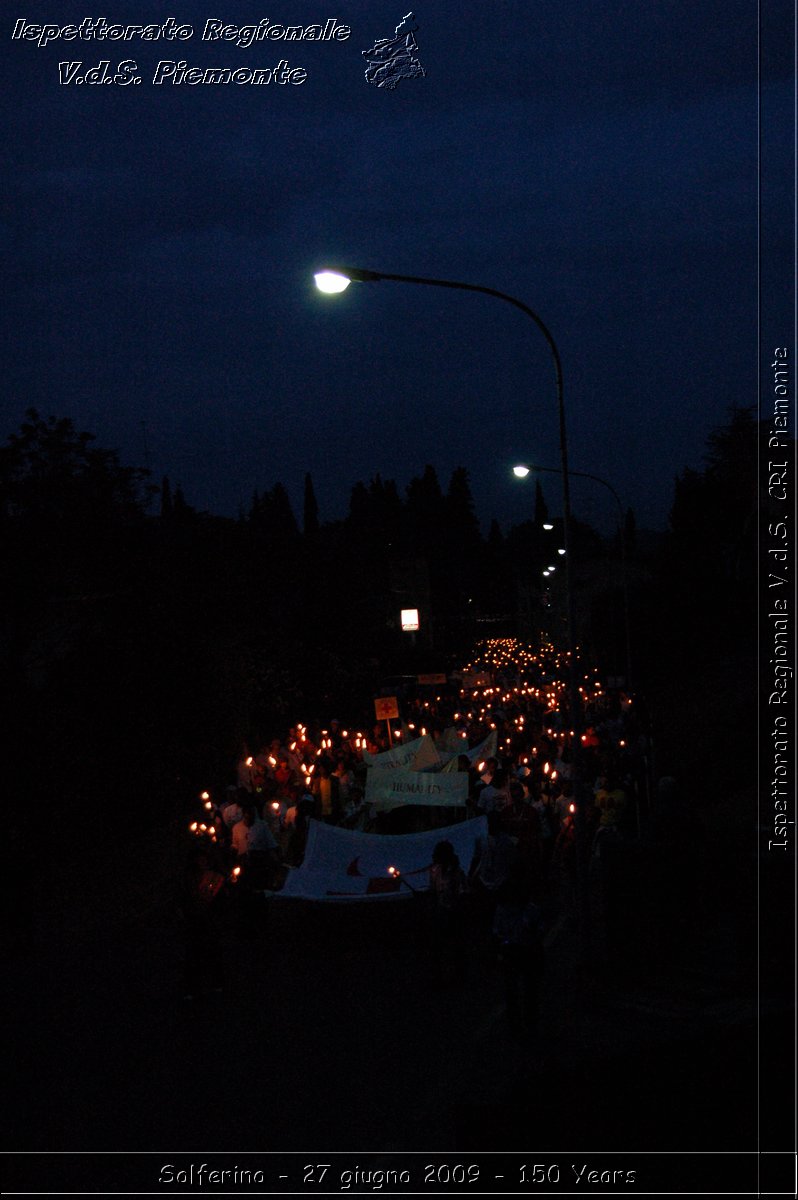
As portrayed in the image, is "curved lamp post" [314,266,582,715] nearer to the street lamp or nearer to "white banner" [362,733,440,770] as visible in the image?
the street lamp

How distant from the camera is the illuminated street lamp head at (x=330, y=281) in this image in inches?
415

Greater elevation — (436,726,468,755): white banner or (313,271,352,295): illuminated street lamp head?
(313,271,352,295): illuminated street lamp head

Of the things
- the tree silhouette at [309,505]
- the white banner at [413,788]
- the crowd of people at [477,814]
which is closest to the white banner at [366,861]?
the crowd of people at [477,814]

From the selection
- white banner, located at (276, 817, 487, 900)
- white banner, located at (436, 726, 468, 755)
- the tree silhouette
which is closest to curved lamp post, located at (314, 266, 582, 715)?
white banner, located at (276, 817, 487, 900)

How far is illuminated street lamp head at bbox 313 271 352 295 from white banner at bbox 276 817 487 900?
289 inches

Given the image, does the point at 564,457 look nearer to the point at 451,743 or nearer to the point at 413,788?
the point at 413,788

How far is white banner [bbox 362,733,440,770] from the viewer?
19.5 meters

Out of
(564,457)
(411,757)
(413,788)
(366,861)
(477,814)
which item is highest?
(564,457)

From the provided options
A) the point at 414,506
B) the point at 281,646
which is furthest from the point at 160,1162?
the point at 414,506

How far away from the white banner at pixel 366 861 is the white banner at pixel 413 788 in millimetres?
1431

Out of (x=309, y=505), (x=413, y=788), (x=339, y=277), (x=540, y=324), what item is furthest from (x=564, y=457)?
(x=309, y=505)

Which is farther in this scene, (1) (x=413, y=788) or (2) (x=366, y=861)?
(1) (x=413, y=788)

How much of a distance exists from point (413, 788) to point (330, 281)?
930cm

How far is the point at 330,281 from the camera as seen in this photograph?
10.6 meters
